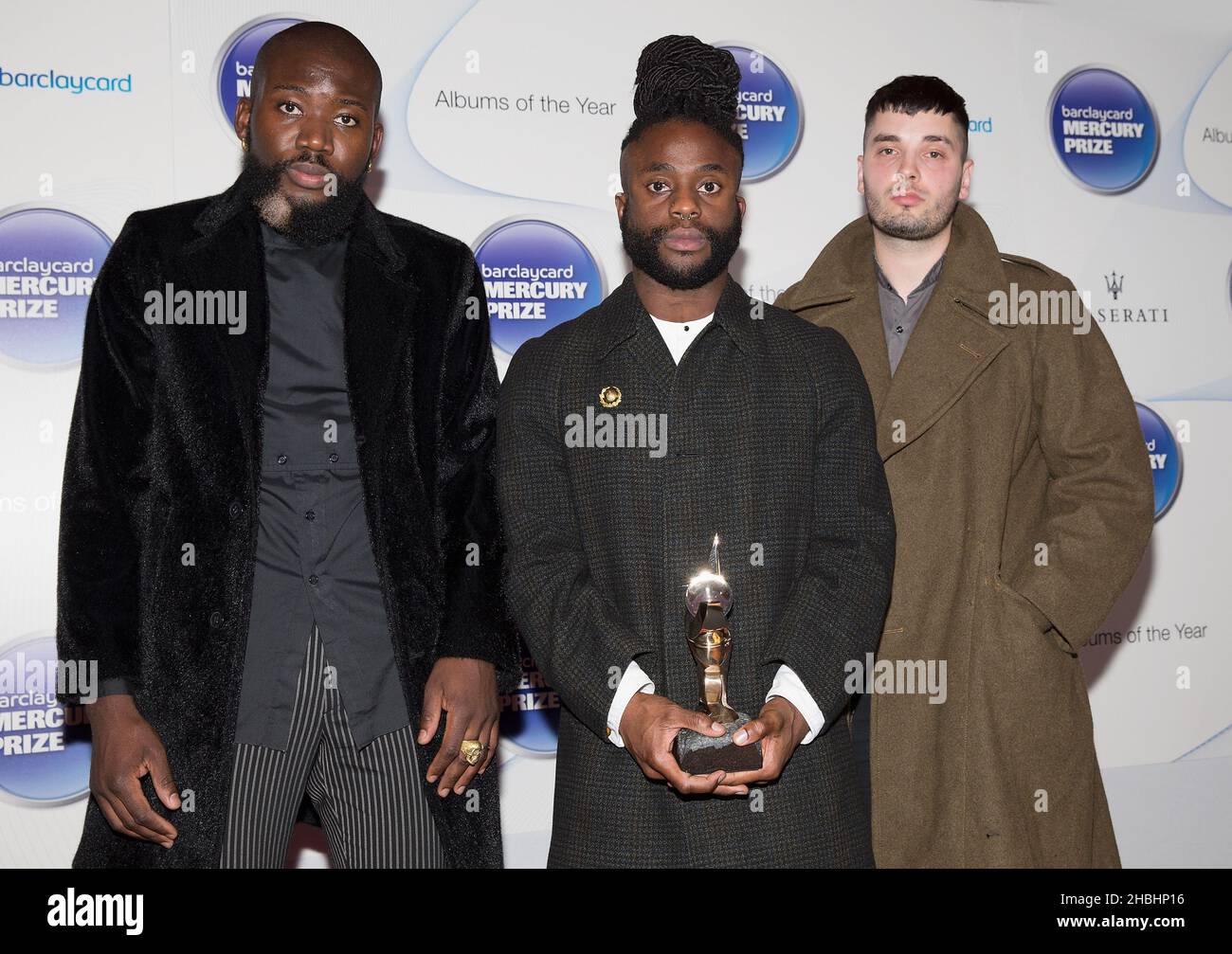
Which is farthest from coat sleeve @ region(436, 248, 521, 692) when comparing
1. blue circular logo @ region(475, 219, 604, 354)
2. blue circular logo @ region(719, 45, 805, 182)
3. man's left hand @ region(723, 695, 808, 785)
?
blue circular logo @ region(719, 45, 805, 182)

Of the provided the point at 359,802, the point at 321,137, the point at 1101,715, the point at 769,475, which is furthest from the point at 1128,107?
the point at 359,802

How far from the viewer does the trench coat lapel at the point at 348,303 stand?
98.1 inches

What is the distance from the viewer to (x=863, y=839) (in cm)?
248

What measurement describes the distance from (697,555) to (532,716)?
77.2 inches

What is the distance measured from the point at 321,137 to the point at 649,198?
72 cm

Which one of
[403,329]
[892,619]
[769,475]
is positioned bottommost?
[892,619]

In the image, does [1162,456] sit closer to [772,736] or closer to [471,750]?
[772,736]

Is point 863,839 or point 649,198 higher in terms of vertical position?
point 649,198

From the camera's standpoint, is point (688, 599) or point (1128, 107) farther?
point (1128, 107)

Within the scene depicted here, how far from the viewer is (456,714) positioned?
8.06 ft

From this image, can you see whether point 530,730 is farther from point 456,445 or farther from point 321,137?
point 321,137

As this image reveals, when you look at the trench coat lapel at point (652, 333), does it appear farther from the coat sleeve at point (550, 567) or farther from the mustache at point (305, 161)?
the mustache at point (305, 161)

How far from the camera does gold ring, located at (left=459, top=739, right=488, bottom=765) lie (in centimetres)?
246

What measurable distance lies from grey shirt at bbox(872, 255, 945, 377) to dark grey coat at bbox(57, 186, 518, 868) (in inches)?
43.7
